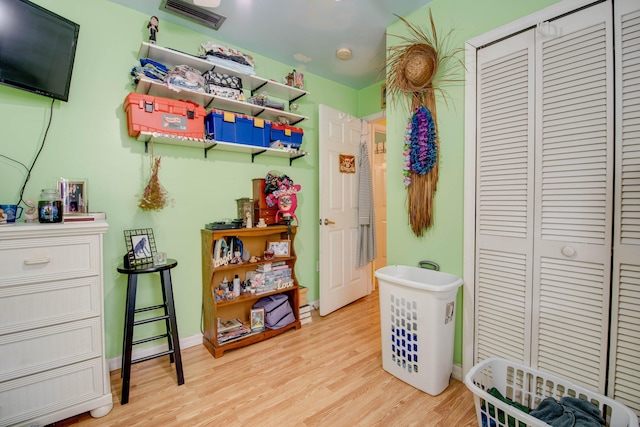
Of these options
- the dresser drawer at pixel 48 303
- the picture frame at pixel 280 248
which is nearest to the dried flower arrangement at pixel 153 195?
the dresser drawer at pixel 48 303

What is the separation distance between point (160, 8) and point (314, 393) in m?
2.93

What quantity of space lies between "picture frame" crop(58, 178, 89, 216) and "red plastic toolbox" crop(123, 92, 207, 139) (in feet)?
1.64

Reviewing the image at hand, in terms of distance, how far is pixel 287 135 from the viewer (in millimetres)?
2744

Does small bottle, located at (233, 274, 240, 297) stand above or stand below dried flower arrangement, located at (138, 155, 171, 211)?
below

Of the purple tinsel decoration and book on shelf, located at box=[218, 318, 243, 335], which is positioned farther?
book on shelf, located at box=[218, 318, 243, 335]

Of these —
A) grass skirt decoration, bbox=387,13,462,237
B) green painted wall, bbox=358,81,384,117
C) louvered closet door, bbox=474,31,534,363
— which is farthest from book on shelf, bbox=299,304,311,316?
green painted wall, bbox=358,81,384,117

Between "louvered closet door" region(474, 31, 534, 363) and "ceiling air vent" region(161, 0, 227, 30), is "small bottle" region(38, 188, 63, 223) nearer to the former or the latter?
"ceiling air vent" region(161, 0, 227, 30)

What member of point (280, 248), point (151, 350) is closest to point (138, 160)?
Result: point (280, 248)

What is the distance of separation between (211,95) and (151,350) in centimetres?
208

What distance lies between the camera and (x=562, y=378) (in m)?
1.51

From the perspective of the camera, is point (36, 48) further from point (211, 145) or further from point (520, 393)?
point (520, 393)

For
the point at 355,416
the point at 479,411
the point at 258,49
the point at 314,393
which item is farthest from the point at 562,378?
the point at 258,49

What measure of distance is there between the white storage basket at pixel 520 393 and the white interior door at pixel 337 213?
63.8 inches

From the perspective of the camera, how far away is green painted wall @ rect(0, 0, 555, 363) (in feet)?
5.97
